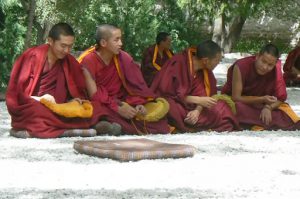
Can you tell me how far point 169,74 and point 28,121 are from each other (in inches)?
60.1

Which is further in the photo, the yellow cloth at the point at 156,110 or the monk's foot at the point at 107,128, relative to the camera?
the yellow cloth at the point at 156,110

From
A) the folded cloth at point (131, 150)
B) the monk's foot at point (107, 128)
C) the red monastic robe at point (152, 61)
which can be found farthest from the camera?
the red monastic robe at point (152, 61)

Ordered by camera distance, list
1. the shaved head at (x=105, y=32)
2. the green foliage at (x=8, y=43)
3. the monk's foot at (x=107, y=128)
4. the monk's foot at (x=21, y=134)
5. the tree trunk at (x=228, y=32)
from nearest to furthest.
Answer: the monk's foot at (x=21, y=134) → the monk's foot at (x=107, y=128) → the shaved head at (x=105, y=32) → the green foliage at (x=8, y=43) → the tree trunk at (x=228, y=32)

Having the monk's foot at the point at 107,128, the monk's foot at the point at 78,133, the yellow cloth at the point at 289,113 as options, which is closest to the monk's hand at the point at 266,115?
the yellow cloth at the point at 289,113

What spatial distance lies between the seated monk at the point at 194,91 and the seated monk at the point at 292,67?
6009 millimetres

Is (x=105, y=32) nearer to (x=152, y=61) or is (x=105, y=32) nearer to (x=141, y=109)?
(x=141, y=109)

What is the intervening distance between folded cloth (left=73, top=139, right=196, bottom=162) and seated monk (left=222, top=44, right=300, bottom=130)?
1.94m

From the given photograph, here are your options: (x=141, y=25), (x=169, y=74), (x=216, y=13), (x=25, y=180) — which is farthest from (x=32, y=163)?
(x=141, y=25)

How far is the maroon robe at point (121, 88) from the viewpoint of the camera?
725 cm

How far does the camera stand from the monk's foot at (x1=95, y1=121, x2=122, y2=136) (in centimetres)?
703

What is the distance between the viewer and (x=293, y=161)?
5.76 metres

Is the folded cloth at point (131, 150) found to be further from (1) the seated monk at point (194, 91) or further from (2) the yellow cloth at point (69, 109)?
(1) the seated monk at point (194, 91)

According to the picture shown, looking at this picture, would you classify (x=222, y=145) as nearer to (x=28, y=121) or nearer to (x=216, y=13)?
(x=28, y=121)

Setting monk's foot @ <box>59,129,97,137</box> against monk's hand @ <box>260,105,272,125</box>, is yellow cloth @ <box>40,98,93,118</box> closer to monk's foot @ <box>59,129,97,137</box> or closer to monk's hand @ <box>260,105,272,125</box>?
monk's foot @ <box>59,129,97,137</box>
